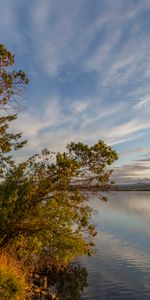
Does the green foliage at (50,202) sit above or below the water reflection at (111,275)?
above

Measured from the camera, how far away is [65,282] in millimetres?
30781

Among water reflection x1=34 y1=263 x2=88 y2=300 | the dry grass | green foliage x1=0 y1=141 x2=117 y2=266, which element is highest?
green foliage x1=0 y1=141 x2=117 y2=266

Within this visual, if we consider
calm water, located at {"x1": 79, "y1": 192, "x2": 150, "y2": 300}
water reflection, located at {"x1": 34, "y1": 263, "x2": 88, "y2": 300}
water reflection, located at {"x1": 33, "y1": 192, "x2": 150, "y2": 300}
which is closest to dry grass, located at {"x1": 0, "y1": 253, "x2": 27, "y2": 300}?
water reflection, located at {"x1": 34, "y1": 263, "x2": 88, "y2": 300}

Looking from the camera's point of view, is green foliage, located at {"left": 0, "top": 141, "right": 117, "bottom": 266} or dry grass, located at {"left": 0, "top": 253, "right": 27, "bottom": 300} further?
green foliage, located at {"left": 0, "top": 141, "right": 117, "bottom": 266}

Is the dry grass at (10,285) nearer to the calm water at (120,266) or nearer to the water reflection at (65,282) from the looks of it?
the water reflection at (65,282)

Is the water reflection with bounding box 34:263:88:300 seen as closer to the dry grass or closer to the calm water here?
the calm water

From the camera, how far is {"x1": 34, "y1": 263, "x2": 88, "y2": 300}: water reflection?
2688 cm

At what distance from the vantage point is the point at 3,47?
2258 cm

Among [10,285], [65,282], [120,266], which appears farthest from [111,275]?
[10,285]

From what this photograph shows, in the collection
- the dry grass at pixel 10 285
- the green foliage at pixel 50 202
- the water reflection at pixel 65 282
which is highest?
the green foliage at pixel 50 202

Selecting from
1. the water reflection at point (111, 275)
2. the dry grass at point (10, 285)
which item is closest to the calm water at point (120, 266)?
the water reflection at point (111, 275)

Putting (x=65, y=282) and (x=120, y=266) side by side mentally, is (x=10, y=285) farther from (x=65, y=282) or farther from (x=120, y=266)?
(x=120, y=266)

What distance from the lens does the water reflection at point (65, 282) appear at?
88.2 feet

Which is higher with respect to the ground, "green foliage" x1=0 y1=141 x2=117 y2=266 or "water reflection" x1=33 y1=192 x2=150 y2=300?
"green foliage" x1=0 y1=141 x2=117 y2=266
